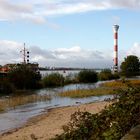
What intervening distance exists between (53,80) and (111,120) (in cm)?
6889

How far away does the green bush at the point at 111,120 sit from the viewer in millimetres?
8203

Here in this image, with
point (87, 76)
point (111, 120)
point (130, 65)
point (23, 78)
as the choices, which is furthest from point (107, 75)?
point (111, 120)

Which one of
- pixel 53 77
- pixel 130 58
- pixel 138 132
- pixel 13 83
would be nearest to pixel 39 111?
pixel 138 132

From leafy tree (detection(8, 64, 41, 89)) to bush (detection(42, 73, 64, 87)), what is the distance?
2.84 meters

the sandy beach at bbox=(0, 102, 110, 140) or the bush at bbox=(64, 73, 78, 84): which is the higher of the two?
the bush at bbox=(64, 73, 78, 84)

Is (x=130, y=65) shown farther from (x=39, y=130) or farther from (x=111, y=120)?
(x=111, y=120)

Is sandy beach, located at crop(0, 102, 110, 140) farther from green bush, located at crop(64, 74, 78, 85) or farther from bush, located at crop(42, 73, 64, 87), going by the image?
green bush, located at crop(64, 74, 78, 85)

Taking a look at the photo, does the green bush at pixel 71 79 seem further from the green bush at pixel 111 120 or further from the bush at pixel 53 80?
the green bush at pixel 111 120

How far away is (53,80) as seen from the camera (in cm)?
7769

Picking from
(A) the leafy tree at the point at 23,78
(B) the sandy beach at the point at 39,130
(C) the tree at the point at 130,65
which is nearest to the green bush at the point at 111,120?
(B) the sandy beach at the point at 39,130

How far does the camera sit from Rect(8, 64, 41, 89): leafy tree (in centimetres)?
6856

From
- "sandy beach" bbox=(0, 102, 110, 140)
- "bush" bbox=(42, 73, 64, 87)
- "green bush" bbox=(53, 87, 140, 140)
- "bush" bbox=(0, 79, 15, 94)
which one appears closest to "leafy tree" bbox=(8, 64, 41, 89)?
"bush" bbox=(42, 73, 64, 87)

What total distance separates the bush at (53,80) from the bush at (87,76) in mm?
8991

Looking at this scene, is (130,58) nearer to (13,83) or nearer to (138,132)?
(13,83)
